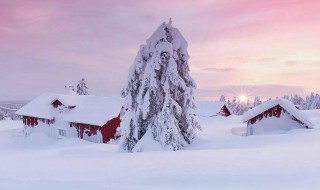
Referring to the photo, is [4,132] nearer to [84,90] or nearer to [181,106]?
[84,90]

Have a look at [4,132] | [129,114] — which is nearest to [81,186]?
[129,114]

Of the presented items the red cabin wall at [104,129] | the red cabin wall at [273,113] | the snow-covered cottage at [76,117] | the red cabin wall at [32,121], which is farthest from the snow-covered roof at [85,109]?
the red cabin wall at [273,113]

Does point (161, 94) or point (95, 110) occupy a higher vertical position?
point (161, 94)

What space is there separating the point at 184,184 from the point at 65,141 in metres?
38.4

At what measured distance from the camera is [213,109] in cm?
7175

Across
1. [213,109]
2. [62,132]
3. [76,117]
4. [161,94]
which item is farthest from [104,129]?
[213,109]

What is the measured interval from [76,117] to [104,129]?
211 inches

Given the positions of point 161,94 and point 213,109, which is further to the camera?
point 213,109

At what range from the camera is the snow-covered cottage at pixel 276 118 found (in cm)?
3312

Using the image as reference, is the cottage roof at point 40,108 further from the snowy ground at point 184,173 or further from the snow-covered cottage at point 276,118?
the snowy ground at point 184,173

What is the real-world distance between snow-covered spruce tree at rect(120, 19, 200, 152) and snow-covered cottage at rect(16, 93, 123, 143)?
19903mm

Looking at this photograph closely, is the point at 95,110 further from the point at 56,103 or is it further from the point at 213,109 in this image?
the point at 213,109

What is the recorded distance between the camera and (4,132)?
2345 inches

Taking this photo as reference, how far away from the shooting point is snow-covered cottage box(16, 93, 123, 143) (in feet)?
144
